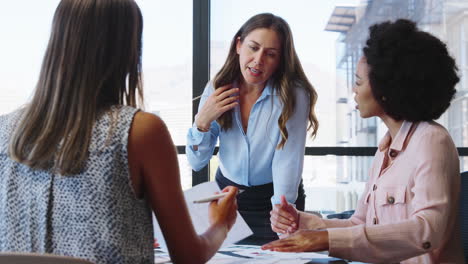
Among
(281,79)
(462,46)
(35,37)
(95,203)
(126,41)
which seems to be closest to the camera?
(95,203)

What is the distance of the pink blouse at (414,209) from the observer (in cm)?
141

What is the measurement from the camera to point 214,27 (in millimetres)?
4172

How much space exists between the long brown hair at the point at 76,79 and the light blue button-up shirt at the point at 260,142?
4.44 feet

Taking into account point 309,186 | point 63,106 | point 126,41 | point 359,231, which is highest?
point 126,41

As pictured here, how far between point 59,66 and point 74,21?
0.09m

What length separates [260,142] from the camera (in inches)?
97.8

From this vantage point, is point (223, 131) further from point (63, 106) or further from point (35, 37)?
point (35, 37)

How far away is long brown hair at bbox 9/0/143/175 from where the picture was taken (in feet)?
3.42

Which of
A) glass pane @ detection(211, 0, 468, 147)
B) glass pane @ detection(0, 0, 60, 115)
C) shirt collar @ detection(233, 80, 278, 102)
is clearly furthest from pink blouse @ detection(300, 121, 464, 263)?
glass pane @ detection(0, 0, 60, 115)

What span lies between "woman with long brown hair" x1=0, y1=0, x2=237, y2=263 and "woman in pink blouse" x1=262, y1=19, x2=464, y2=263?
19.6 inches

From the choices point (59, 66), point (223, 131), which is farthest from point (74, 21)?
point (223, 131)

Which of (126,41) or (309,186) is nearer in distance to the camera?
(126,41)

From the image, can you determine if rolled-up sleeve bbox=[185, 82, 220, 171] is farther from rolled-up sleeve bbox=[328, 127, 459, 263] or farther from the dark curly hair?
rolled-up sleeve bbox=[328, 127, 459, 263]

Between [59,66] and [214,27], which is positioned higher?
[214,27]
